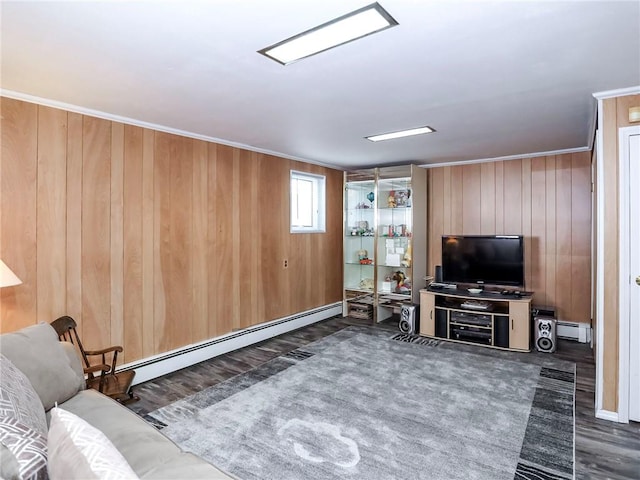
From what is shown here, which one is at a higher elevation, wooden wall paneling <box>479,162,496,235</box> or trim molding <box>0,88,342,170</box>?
trim molding <box>0,88,342,170</box>

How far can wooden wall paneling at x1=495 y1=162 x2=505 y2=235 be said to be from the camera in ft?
17.2

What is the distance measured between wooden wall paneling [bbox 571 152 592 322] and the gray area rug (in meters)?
1.12

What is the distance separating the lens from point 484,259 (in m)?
4.96

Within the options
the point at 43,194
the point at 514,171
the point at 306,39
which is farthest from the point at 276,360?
the point at 514,171

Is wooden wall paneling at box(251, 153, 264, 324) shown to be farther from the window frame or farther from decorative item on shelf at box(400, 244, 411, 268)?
decorative item on shelf at box(400, 244, 411, 268)

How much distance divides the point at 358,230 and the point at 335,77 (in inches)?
151

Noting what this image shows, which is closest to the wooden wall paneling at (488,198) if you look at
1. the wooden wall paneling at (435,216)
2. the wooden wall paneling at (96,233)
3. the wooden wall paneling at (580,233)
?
the wooden wall paneling at (435,216)

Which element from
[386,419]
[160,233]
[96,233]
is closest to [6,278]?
[96,233]

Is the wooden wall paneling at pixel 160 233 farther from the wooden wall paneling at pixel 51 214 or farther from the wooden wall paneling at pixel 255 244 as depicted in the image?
the wooden wall paneling at pixel 255 244

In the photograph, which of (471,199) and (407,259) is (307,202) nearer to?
(407,259)

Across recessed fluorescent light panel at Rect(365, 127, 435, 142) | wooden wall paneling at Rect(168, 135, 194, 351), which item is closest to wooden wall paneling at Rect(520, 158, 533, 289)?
recessed fluorescent light panel at Rect(365, 127, 435, 142)

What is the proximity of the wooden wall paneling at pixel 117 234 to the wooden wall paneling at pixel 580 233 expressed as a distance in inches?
206

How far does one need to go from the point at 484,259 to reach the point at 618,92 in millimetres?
2615

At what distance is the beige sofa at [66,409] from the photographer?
1.23 meters
